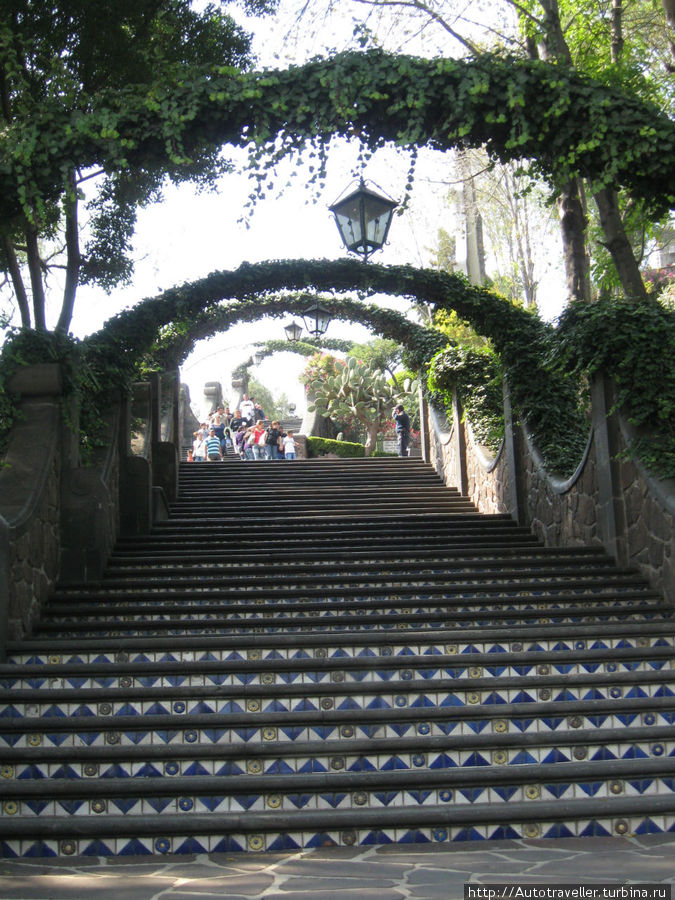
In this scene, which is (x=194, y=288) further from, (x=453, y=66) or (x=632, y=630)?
(x=632, y=630)

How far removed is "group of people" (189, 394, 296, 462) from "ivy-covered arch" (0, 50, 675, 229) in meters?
14.1

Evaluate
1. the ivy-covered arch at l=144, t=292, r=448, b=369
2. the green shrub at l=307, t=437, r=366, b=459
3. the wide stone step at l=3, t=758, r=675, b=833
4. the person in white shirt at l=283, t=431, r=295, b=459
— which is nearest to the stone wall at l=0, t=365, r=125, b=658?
the wide stone step at l=3, t=758, r=675, b=833

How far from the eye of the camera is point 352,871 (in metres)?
4.48

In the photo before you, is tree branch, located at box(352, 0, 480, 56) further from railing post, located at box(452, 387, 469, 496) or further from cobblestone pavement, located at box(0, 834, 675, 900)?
cobblestone pavement, located at box(0, 834, 675, 900)

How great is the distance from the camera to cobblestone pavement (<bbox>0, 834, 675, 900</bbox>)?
4.13 metres

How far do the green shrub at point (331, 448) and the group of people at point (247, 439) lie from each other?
1.63 m

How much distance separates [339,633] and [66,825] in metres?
2.41

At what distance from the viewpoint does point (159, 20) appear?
41.4 ft

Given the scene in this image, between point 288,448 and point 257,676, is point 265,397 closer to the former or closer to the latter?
point 288,448

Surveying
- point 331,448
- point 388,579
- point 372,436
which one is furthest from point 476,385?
point 372,436

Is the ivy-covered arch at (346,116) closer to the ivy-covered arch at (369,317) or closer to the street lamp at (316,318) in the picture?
the ivy-covered arch at (369,317)

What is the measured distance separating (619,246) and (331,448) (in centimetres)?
1616

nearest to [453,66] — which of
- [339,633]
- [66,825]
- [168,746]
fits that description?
[339,633]

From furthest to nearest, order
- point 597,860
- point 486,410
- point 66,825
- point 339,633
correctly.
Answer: point 486,410 < point 339,633 < point 66,825 < point 597,860
